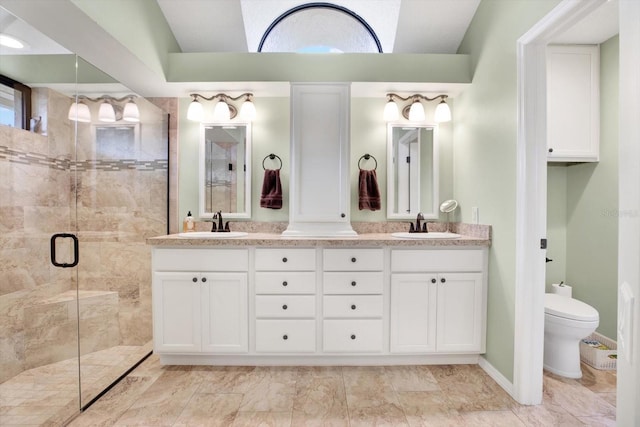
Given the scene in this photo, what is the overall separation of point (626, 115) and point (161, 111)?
2904 mm

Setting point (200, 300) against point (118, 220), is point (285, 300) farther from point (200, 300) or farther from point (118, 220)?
point (118, 220)

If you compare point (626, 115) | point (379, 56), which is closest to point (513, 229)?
point (626, 115)

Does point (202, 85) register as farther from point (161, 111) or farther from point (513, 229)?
point (513, 229)

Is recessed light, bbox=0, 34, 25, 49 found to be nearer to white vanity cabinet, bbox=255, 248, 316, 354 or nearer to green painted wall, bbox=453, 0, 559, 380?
white vanity cabinet, bbox=255, 248, 316, 354

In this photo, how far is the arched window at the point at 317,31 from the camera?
2.88 metres

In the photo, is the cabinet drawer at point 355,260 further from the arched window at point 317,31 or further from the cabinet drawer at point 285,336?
the arched window at point 317,31

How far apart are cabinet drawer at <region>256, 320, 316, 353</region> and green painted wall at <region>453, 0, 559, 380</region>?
1223 millimetres

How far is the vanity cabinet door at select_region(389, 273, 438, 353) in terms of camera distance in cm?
221

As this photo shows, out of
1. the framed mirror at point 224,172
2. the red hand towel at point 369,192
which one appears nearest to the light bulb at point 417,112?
the red hand towel at point 369,192

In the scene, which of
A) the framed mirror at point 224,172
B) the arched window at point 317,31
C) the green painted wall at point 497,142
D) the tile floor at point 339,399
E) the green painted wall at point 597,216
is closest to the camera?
the tile floor at point 339,399

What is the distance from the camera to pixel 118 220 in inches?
102

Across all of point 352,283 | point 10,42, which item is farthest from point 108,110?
point 352,283

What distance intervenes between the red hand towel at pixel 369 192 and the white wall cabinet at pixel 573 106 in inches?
52.9

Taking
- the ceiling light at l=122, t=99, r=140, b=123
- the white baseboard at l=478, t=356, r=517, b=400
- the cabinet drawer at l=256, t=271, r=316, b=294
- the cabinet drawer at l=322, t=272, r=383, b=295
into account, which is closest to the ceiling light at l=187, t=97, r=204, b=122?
the ceiling light at l=122, t=99, r=140, b=123
